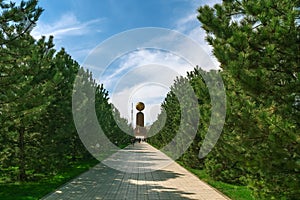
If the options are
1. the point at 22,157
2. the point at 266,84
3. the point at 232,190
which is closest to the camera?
the point at 266,84

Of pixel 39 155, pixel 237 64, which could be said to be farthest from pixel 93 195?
pixel 237 64

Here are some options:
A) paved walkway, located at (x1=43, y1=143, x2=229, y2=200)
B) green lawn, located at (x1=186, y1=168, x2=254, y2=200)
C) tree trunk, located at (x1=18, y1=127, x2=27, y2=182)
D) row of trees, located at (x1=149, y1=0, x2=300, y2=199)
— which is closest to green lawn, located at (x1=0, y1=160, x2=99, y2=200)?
A: paved walkway, located at (x1=43, y1=143, x2=229, y2=200)

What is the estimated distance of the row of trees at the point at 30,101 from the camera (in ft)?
29.3

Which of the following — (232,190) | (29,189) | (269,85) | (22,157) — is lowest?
(29,189)

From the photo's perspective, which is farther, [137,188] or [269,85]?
[137,188]

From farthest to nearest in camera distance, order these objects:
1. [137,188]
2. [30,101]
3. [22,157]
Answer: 1. [22,157]
2. [137,188]
3. [30,101]

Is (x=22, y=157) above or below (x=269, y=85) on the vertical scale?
below

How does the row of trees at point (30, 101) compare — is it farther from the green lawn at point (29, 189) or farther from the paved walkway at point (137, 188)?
the paved walkway at point (137, 188)

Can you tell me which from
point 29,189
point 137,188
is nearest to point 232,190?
point 137,188

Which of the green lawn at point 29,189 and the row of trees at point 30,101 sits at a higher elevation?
the row of trees at point 30,101

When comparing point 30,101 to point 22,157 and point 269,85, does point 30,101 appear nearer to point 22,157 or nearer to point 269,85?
point 22,157

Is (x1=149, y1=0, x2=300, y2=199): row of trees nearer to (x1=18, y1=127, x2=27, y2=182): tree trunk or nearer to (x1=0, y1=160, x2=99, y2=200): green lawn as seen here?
(x1=0, y1=160, x2=99, y2=200): green lawn

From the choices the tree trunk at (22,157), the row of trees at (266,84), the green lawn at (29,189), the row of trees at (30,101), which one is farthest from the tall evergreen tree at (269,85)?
the tree trunk at (22,157)

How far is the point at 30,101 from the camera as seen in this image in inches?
362
